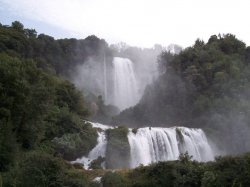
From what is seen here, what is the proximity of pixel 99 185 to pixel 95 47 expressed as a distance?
47.9 metres

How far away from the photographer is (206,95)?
2111 inches

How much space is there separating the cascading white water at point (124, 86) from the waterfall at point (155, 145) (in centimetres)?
2599

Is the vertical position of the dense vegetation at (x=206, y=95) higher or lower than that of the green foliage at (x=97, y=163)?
higher

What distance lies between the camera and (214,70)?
56.0 metres

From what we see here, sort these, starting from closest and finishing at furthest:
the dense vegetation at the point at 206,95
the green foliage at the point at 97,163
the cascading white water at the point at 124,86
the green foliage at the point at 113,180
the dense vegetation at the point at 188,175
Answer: the dense vegetation at the point at 188,175 → the green foliage at the point at 113,180 → the green foliage at the point at 97,163 → the dense vegetation at the point at 206,95 → the cascading white water at the point at 124,86

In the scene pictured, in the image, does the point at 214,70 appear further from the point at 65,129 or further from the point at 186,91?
the point at 65,129

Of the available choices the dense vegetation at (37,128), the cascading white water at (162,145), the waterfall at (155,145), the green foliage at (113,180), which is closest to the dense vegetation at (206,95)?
the cascading white water at (162,145)

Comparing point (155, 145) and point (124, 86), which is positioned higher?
point (124, 86)

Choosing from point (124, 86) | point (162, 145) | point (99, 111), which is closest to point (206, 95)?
point (99, 111)

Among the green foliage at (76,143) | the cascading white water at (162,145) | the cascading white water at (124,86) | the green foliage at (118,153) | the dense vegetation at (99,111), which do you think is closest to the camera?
the dense vegetation at (99,111)

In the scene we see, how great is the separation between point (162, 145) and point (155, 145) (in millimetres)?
807

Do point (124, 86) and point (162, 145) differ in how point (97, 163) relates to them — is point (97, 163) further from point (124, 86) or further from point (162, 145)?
point (124, 86)

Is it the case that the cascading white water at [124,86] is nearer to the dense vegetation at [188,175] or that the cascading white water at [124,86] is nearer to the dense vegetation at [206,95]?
the dense vegetation at [206,95]

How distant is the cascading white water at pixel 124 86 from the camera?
2719 inches
